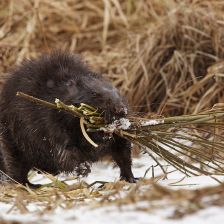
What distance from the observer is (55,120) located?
448cm

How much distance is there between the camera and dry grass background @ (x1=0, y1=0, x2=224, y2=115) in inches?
251

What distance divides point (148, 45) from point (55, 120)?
2.41 meters

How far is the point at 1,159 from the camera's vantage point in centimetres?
523

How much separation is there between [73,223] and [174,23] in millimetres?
4287

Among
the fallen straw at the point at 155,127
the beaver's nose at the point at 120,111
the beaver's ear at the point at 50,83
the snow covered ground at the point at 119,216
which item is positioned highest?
the beaver's ear at the point at 50,83

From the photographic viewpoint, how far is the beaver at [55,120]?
438 centimetres

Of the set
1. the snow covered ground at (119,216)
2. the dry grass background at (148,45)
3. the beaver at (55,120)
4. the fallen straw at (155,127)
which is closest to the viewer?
the snow covered ground at (119,216)

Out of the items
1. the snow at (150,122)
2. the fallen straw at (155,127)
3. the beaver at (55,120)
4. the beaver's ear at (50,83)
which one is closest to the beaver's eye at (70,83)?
the beaver at (55,120)

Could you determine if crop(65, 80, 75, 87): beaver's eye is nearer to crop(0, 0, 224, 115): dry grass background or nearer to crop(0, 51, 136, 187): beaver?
crop(0, 51, 136, 187): beaver

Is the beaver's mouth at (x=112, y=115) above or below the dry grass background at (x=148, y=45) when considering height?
below

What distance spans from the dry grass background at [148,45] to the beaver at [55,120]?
126 cm

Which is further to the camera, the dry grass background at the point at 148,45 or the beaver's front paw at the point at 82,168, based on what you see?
the dry grass background at the point at 148,45

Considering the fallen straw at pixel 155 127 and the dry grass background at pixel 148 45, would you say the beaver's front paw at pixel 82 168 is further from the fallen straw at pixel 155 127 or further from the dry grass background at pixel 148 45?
the dry grass background at pixel 148 45

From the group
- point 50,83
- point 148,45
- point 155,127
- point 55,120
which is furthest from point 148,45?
point 155,127
